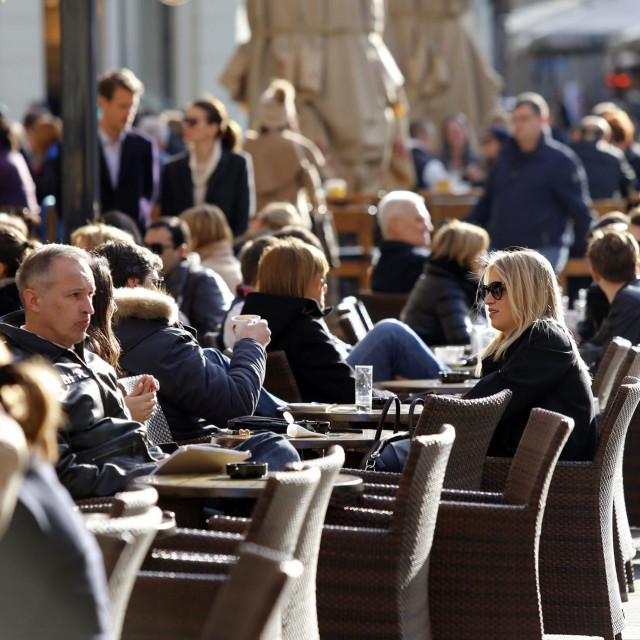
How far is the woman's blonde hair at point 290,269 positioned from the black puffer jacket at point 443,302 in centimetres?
219

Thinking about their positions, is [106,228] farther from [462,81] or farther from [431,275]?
[462,81]

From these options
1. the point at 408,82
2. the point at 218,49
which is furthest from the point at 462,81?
the point at 218,49

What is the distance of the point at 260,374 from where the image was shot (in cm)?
552

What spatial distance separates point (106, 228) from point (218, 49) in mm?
17236

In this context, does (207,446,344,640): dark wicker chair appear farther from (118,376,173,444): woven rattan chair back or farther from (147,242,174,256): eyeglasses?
(147,242,174,256): eyeglasses

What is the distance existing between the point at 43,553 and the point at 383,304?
7.49 meters

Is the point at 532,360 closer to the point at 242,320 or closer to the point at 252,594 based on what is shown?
the point at 242,320

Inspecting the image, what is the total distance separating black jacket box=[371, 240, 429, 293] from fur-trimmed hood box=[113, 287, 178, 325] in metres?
4.45

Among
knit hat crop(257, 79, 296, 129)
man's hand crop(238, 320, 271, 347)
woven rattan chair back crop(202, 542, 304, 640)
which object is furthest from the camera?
knit hat crop(257, 79, 296, 129)

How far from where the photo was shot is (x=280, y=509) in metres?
3.16

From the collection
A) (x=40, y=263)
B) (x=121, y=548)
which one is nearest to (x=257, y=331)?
(x=40, y=263)

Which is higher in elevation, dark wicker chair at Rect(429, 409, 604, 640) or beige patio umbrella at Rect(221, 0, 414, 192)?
beige patio umbrella at Rect(221, 0, 414, 192)

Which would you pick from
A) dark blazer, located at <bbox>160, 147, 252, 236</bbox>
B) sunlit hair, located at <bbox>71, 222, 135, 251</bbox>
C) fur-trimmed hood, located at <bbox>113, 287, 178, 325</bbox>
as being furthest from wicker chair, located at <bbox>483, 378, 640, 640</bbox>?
dark blazer, located at <bbox>160, 147, 252, 236</bbox>

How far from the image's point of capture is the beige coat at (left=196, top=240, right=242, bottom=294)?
9.07m
